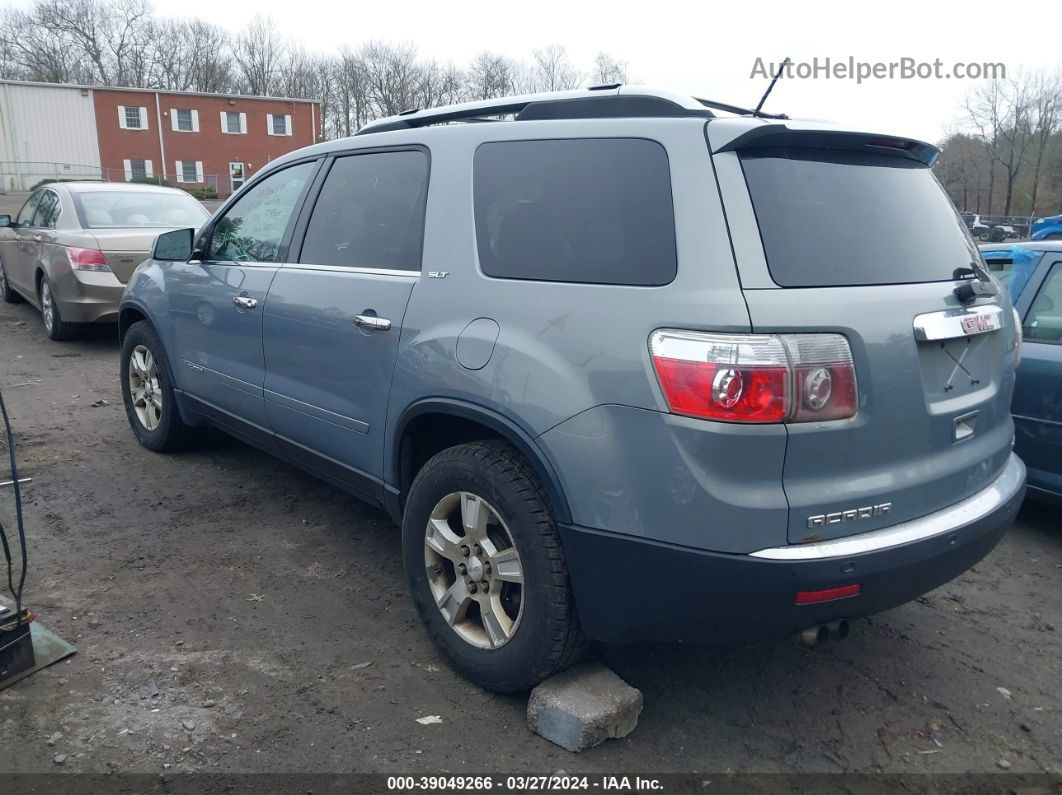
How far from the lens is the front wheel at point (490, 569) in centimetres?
261

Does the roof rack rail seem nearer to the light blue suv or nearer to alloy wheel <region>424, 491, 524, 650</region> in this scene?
the light blue suv

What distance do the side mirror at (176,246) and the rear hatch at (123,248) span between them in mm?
3700

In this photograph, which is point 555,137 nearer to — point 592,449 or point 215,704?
point 592,449

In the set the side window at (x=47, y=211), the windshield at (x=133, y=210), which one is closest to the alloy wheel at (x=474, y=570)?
the windshield at (x=133, y=210)

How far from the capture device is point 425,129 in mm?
3371

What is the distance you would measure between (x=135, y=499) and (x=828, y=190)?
4.02 metres

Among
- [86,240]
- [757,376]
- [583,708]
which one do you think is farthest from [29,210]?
[757,376]

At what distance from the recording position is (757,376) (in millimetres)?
2199

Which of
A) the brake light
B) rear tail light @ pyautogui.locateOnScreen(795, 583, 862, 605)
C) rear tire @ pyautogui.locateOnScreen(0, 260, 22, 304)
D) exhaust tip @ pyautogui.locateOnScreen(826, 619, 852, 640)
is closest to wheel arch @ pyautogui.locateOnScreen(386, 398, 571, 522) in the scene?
rear tail light @ pyautogui.locateOnScreen(795, 583, 862, 605)

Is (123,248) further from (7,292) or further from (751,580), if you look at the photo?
(751,580)

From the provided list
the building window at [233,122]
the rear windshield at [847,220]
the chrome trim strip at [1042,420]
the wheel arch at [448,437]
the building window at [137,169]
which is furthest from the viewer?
the building window at [233,122]

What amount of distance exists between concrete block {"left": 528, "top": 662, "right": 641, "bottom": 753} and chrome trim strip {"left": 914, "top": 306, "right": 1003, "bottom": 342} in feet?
4.82

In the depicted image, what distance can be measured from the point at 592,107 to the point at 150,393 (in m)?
3.84

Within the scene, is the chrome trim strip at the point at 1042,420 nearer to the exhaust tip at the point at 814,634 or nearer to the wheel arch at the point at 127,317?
the exhaust tip at the point at 814,634
